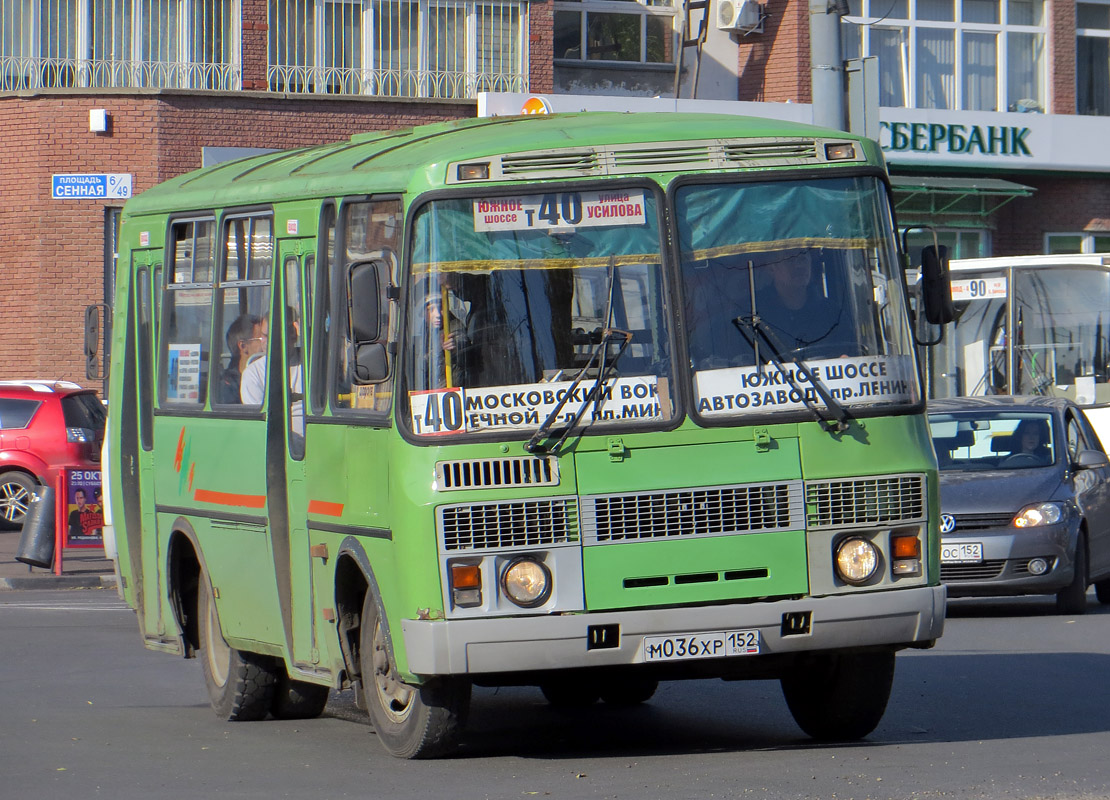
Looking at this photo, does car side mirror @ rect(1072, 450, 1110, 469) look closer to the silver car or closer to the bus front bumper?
the silver car

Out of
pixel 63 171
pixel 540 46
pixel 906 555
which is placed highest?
pixel 540 46

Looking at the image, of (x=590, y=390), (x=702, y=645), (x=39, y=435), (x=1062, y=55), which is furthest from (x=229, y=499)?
(x=1062, y=55)

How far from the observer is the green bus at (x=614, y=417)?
7484 mm

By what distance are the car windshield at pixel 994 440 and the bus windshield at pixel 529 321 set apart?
771cm

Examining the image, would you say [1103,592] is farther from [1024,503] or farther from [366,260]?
[366,260]

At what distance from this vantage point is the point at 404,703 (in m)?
8.09

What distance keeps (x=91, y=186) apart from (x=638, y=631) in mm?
21913

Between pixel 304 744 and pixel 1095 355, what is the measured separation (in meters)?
19.8

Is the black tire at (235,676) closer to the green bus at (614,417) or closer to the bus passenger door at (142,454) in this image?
the bus passenger door at (142,454)

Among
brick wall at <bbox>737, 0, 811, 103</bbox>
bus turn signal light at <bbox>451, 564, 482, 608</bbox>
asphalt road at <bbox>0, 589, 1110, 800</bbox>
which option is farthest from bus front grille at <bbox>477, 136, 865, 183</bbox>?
brick wall at <bbox>737, 0, 811, 103</bbox>

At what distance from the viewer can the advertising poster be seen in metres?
19.4

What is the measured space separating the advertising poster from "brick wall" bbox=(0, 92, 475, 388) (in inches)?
332

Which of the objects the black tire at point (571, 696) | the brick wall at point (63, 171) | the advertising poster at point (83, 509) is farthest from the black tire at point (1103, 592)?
the brick wall at point (63, 171)

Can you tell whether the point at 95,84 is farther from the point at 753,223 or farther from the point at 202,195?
the point at 753,223
